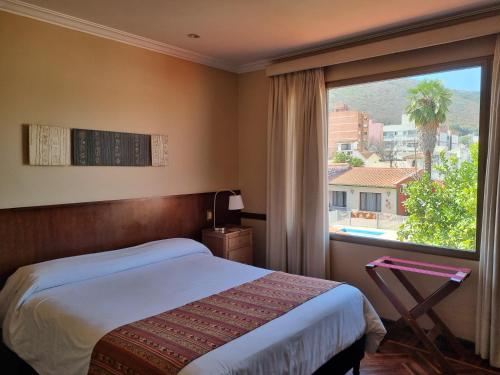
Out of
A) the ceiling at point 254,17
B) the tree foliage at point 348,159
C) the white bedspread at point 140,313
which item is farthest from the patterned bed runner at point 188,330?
the ceiling at point 254,17

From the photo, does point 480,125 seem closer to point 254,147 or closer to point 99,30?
Answer: point 254,147

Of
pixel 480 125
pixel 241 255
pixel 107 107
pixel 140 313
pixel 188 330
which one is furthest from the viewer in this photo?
pixel 241 255

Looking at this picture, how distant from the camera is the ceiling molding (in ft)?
8.55

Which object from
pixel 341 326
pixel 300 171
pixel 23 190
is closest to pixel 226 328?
pixel 341 326

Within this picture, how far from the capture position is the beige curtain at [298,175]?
356cm

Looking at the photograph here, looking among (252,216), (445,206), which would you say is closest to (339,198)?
(445,206)

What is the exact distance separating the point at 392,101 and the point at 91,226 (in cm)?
287

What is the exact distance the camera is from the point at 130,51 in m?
3.29

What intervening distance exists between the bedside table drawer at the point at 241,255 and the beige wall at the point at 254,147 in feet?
0.93

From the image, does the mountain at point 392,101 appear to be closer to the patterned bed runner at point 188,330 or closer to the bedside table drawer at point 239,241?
the bedside table drawer at point 239,241

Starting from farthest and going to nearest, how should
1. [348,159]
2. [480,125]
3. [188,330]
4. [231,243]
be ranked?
[231,243] < [348,159] < [480,125] < [188,330]

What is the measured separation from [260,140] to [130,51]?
1.65 m

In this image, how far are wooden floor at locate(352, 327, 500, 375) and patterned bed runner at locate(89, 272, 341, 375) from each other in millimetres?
826

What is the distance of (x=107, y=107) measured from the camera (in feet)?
10.3
